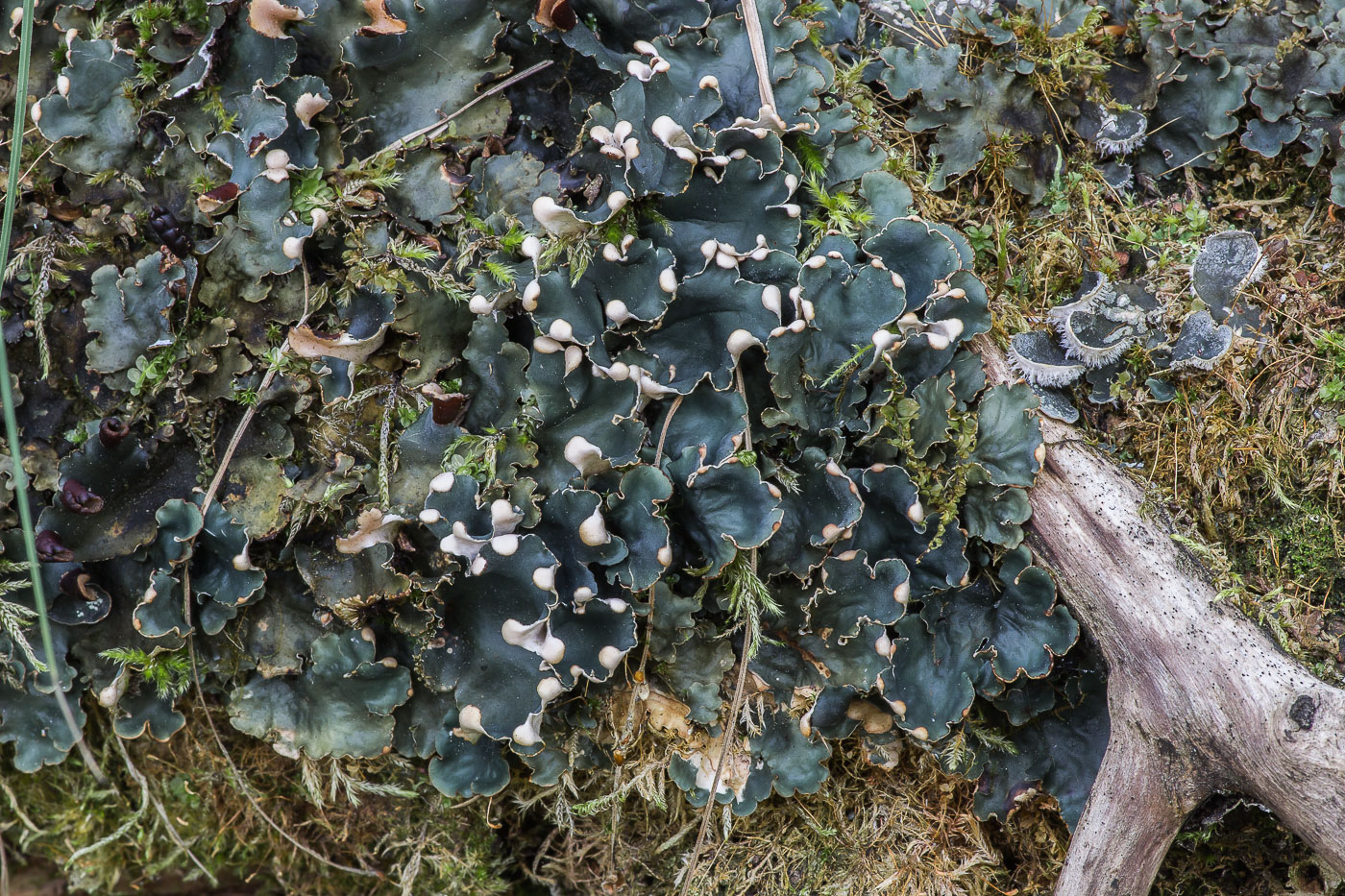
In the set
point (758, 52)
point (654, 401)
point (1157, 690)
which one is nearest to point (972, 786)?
point (1157, 690)

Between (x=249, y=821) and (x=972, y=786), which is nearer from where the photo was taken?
(x=972, y=786)

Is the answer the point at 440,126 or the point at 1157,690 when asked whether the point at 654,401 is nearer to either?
the point at 440,126

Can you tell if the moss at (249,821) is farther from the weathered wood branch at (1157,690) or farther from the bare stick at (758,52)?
the bare stick at (758,52)

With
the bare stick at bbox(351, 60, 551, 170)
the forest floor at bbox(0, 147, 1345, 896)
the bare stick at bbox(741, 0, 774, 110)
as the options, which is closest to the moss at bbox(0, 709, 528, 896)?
the forest floor at bbox(0, 147, 1345, 896)

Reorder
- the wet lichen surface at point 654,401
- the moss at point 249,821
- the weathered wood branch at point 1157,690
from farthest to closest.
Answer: the moss at point 249,821 < the wet lichen surface at point 654,401 < the weathered wood branch at point 1157,690

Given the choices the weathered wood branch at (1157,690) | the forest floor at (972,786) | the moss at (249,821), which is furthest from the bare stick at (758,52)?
the moss at (249,821)

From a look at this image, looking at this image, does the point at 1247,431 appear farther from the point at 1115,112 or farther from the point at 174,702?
the point at 174,702

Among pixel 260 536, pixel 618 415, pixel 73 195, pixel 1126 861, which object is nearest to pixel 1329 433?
pixel 1126 861

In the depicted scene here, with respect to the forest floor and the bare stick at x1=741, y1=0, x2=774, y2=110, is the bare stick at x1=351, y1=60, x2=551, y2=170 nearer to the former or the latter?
the bare stick at x1=741, y1=0, x2=774, y2=110
